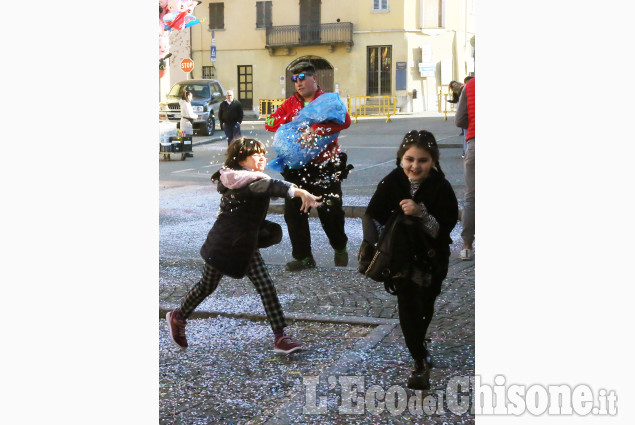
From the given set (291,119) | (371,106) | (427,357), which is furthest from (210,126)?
(427,357)

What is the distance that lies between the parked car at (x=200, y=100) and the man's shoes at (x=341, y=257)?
0.79 meters

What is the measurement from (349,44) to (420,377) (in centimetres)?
127

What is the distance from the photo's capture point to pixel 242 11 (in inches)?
150

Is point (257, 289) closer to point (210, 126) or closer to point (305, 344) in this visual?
point (305, 344)

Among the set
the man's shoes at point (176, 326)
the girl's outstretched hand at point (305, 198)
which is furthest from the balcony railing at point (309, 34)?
the man's shoes at point (176, 326)

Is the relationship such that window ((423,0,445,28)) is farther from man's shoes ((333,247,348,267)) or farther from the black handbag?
man's shoes ((333,247,348,267))

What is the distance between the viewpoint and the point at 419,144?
3.25 meters

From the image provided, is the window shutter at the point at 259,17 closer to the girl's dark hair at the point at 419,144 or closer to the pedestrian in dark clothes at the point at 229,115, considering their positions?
the pedestrian in dark clothes at the point at 229,115
